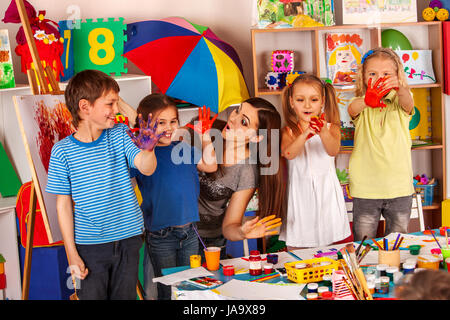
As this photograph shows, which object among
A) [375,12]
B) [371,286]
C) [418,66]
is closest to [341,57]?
[375,12]

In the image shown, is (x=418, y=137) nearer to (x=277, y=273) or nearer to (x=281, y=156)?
(x=281, y=156)

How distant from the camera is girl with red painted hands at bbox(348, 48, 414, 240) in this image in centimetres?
247

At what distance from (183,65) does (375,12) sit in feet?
3.84

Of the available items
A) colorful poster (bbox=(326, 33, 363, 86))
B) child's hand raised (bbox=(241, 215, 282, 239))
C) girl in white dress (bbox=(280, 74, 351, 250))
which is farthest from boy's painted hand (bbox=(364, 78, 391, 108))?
colorful poster (bbox=(326, 33, 363, 86))

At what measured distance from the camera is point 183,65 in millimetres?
2898

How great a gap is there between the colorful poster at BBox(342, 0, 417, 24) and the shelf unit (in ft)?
0.13

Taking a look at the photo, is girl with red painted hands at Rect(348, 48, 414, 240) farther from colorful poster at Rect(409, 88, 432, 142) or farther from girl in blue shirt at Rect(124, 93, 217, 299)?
colorful poster at Rect(409, 88, 432, 142)

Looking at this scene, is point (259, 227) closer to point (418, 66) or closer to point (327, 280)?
point (327, 280)

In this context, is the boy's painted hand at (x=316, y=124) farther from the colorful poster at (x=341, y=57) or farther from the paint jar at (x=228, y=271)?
the colorful poster at (x=341, y=57)

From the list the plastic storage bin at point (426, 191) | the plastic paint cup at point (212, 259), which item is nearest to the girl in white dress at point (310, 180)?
the plastic paint cup at point (212, 259)

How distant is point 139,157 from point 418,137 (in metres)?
2.14

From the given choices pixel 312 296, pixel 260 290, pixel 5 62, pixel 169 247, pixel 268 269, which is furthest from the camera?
pixel 5 62

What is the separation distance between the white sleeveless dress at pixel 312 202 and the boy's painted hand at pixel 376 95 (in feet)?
Result: 0.88

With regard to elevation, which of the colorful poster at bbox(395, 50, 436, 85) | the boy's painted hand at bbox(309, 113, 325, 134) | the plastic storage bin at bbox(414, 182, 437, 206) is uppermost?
the colorful poster at bbox(395, 50, 436, 85)
